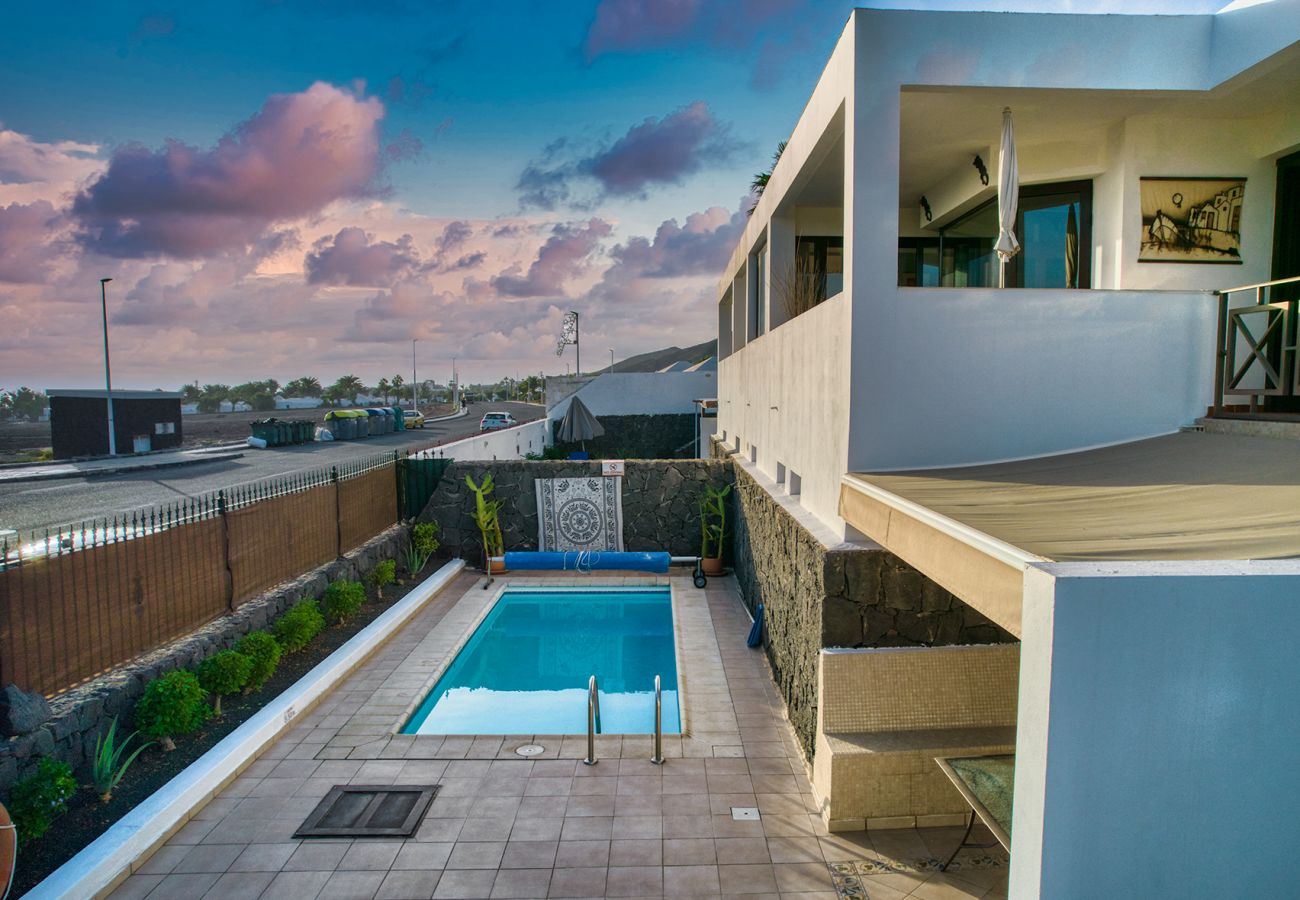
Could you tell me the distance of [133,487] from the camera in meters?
22.4

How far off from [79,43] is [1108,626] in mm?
21624

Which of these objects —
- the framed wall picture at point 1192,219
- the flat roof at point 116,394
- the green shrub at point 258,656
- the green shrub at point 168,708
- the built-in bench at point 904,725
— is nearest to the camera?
the built-in bench at point 904,725

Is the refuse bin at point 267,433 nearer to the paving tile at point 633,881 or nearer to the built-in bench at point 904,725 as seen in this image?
the paving tile at point 633,881

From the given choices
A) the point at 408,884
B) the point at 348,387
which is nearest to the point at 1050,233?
the point at 408,884

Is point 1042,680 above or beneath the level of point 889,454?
beneath

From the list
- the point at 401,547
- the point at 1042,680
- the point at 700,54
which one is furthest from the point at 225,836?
the point at 700,54

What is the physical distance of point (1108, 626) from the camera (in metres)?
2.99

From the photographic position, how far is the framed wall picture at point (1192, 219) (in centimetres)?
769

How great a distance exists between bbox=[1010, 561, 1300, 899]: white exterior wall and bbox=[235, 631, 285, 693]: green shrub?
832 cm

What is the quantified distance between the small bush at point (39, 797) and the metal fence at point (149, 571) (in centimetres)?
92

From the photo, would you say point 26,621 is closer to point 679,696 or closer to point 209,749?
point 209,749

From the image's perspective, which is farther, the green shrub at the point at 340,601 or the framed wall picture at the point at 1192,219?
the green shrub at the point at 340,601

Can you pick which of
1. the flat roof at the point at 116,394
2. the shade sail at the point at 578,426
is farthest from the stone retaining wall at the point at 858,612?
the flat roof at the point at 116,394

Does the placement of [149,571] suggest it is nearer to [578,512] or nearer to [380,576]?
[380,576]
